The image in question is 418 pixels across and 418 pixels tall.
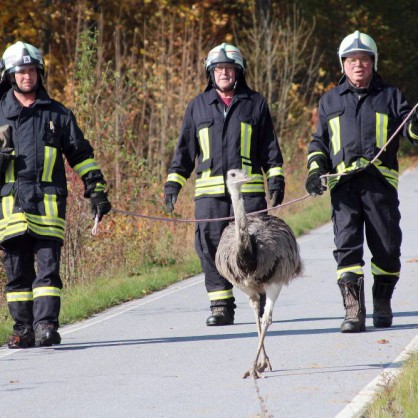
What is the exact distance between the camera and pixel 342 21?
4031cm

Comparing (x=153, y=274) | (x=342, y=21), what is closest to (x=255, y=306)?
(x=153, y=274)

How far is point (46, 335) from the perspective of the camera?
8742 mm

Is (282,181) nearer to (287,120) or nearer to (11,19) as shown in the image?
(287,120)

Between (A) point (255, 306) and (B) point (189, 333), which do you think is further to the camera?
(B) point (189, 333)

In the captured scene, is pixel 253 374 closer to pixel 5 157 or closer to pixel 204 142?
pixel 5 157

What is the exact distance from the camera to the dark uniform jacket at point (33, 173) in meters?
8.76

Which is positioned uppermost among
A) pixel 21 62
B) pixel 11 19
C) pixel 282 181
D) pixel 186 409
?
pixel 11 19

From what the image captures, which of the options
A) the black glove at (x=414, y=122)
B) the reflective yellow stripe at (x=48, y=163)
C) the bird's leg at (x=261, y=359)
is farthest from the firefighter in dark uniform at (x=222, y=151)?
the bird's leg at (x=261, y=359)

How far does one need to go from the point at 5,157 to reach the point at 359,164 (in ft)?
9.13

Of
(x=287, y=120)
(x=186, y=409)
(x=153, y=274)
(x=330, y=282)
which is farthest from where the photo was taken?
(x=287, y=120)

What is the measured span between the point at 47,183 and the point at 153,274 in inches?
184

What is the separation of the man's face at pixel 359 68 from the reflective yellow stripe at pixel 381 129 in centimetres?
30

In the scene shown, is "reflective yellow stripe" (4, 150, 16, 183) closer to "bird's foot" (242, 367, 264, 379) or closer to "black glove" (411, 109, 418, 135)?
"bird's foot" (242, 367, 264, 379)

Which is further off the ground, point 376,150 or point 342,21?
point 342,21
